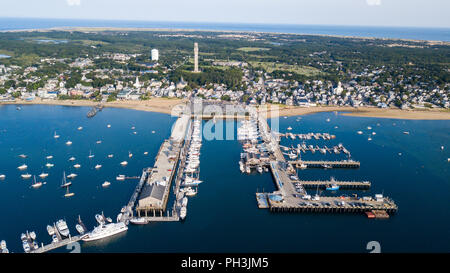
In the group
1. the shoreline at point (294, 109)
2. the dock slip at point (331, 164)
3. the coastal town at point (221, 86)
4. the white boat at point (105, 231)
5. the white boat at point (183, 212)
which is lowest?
the white boat at point (105, 231)

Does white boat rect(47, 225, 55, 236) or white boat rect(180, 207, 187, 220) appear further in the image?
white boat rect(180, 207, 187, 220)

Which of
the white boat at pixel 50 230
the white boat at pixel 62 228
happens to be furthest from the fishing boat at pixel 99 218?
the white boat at pixel 50 230

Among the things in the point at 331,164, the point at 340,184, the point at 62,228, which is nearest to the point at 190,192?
the point at 62,228

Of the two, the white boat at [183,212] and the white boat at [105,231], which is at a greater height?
the white boat at [183,212]

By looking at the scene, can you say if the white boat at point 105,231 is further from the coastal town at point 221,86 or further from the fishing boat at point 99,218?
the coastal town at point 221,86

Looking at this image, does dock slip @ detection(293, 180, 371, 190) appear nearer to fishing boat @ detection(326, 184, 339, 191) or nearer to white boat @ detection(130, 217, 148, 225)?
fishing boat @ detection(326, 184, 339, 191)

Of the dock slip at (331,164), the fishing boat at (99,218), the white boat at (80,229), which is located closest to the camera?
the white boat at (80,229)

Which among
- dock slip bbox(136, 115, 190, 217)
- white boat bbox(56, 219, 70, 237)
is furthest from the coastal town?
white boat bbox(56, 219, 70, 237)
